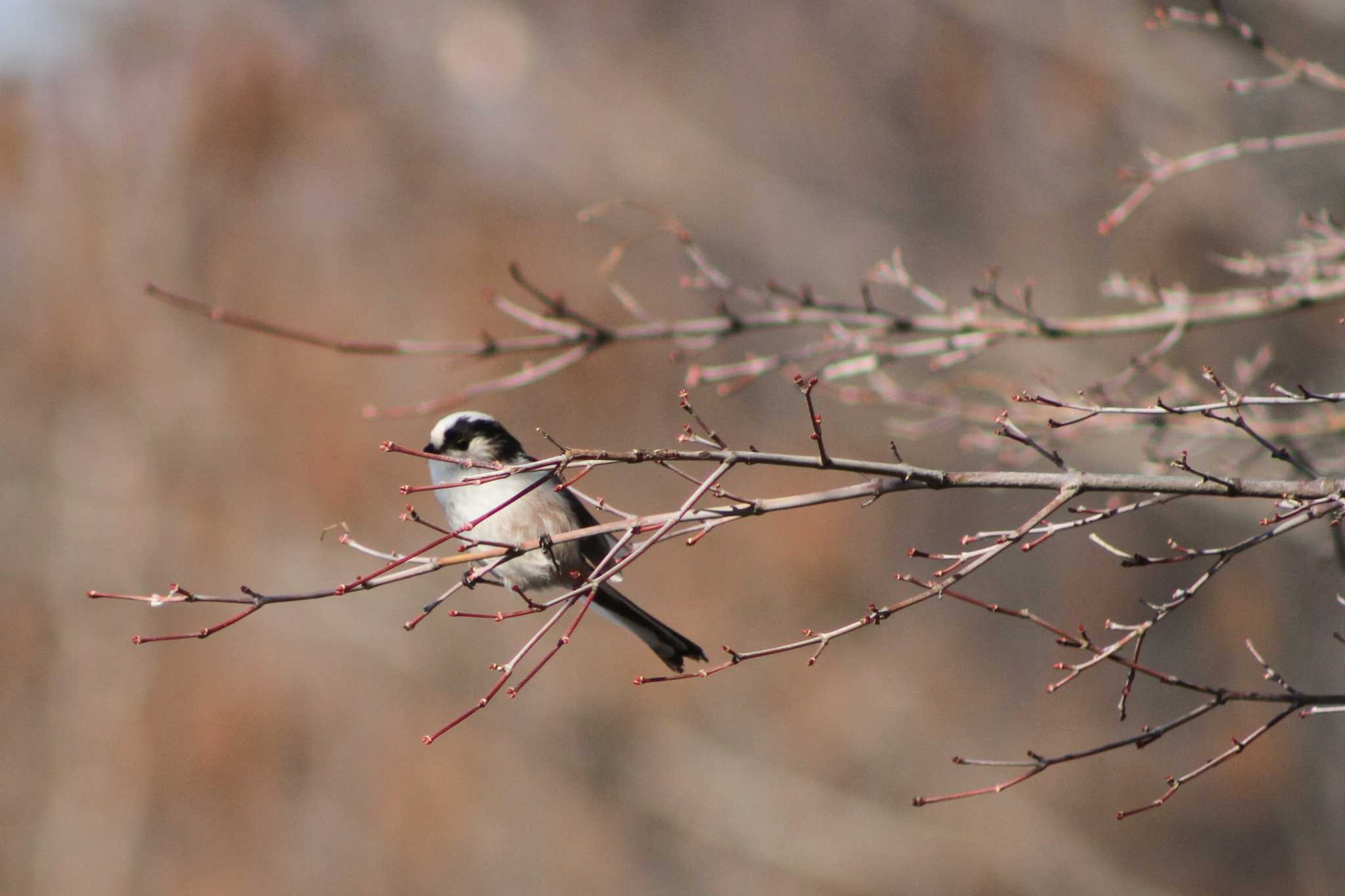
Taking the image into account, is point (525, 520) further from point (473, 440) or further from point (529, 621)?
point (529, 621)

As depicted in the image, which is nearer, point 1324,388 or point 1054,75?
point 1324,388

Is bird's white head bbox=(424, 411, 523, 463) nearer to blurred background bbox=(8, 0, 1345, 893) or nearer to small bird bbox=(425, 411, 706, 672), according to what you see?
small bird bbox=(425, 411, 706, 672)

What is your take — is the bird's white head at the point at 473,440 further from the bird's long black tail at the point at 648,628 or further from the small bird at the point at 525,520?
the bird's long black tail at the point at 648,628

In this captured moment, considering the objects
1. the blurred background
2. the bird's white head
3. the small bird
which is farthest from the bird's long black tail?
the blurred background

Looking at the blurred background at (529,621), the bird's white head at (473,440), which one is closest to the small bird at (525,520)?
the bird's white head at (473,440)

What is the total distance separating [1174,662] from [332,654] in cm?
976

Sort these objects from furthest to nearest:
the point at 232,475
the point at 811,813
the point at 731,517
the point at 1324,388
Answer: the point at 232,475
the point at 811,813
the point at 1324,388
the point at 731,517

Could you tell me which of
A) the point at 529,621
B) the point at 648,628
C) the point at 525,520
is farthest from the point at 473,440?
the point at 529,621

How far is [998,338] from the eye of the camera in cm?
401

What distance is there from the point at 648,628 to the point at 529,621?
30.1ft

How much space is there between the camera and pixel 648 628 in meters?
3.88

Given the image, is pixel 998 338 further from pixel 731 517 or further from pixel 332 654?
pixel 332 654

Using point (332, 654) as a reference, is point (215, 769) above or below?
below

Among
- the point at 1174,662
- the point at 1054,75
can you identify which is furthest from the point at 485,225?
the point at 1174,662
